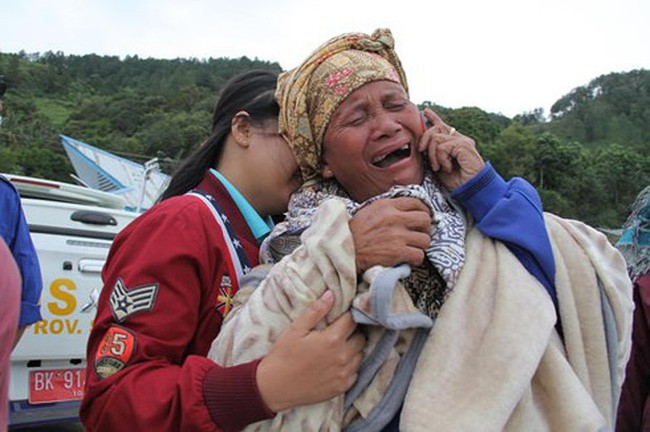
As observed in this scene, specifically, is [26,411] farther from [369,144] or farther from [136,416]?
[369,144]

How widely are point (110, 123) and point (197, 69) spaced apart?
80.6ft

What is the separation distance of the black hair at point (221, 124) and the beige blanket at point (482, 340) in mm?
653

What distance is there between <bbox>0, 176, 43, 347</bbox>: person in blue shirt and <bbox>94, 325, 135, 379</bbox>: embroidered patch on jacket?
2.00 m

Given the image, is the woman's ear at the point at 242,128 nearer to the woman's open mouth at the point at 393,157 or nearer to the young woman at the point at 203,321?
the young woman at the point at 203,321

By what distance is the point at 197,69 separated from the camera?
75.9 metres

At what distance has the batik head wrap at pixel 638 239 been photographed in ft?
8.43

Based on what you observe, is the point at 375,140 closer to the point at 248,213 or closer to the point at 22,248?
the point at 248,213

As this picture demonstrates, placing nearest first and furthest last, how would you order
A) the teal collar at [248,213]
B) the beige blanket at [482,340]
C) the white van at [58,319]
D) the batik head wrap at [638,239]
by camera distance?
the beige blanket at [482,340]
the teal collar at [248,213]
the batik head wrap at [638,239]
the white van at [58,319]

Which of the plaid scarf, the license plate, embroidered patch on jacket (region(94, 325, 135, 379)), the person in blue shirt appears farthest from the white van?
the plaid scarf

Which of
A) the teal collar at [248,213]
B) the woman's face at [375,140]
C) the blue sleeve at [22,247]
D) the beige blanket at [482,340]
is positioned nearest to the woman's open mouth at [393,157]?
the woman's face at [375,140]

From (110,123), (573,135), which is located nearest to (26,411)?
(110,123)

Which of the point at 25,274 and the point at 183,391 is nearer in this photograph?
the point at 183,391

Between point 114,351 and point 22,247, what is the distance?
7.02 feet

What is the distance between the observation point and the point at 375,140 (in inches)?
63.2
